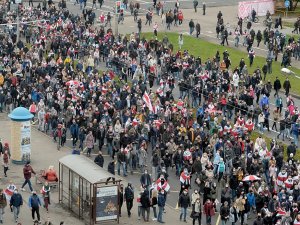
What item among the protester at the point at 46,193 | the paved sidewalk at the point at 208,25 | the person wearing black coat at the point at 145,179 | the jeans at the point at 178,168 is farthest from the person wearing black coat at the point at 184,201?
the paved sidewalk at the point at 208,25

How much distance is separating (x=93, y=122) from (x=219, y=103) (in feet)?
27.5

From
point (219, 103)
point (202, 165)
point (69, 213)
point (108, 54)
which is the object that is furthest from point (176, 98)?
point (69, 213)

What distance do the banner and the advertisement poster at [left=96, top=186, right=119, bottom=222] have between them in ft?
149

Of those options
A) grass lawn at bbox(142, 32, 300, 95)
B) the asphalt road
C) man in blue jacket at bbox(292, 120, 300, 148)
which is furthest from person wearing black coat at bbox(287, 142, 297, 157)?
the asphalt road

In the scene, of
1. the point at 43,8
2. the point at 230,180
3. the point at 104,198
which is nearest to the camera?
the point at 104,198

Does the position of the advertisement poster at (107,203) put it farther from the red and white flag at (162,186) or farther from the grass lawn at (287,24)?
the grass lawn at (287,24)

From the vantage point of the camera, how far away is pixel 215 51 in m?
77.4

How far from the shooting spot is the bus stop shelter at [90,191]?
143ft

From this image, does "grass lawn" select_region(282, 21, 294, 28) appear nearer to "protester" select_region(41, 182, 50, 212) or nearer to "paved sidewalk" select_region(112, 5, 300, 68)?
"paved sidewalk" select_region(112, 5, 300, 68)

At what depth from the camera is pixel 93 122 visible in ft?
180

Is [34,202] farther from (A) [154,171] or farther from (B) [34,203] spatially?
(A) [154,171]

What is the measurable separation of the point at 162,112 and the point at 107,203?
1318 cm

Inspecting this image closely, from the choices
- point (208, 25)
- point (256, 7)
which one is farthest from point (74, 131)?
point (256, 7)

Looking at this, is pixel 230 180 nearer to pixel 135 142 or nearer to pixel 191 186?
pixel 191 186
